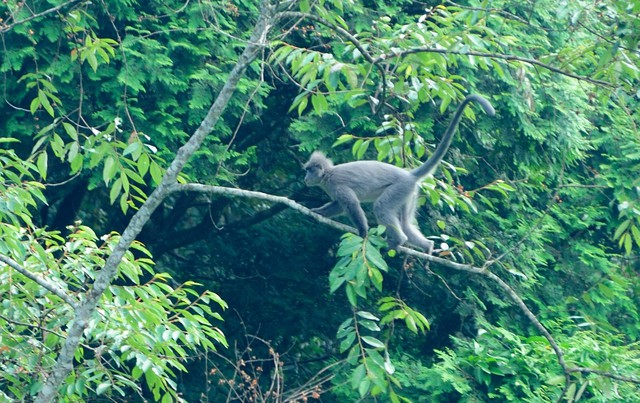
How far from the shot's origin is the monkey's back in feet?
24.8

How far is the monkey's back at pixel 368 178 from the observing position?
7559mm

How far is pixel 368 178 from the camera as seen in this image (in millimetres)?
7625

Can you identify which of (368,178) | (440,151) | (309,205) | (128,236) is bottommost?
(309,205)

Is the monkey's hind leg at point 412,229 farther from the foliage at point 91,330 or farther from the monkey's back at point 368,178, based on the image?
the foliage at point 91,330

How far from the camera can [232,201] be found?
12219 mm

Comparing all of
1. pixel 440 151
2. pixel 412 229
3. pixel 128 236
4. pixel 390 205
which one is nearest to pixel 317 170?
pixel 390 205

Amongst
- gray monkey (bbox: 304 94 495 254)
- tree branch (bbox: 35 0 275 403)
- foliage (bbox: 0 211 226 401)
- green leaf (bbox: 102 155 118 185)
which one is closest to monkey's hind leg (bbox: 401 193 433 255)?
gray monkey (bbox: 304 94 495 254)

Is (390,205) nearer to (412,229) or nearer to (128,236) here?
(412,229)

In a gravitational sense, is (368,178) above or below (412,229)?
above

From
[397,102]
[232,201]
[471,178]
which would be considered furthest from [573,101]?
[232,201]

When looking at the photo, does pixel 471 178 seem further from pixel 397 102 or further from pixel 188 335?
pixel 188 335

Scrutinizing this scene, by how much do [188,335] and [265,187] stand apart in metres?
6.27

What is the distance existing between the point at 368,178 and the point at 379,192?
160 mm

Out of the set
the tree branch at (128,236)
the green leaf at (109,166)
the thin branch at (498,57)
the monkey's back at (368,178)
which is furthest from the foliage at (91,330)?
the thin branch at (498,57)
